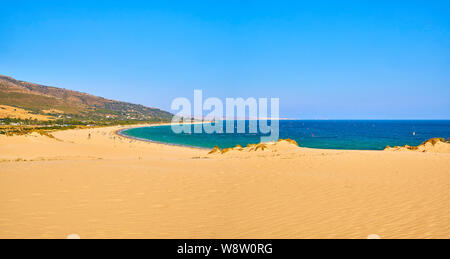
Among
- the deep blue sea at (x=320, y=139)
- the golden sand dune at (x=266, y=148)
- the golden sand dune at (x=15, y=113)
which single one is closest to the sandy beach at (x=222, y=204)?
the golden sand dune at (x=266, y=148)

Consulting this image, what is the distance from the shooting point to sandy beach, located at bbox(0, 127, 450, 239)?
214 inches

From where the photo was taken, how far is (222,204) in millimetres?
7477

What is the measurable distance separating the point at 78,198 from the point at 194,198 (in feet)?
11.7

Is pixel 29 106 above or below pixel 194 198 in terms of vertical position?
above

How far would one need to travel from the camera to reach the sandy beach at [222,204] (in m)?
5.43

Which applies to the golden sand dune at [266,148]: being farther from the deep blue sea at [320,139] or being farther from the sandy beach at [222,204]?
the deep blue sea at [320,139]

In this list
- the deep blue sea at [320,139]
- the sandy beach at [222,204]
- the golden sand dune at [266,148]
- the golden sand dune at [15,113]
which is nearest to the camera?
the sandy beach at [222,204]

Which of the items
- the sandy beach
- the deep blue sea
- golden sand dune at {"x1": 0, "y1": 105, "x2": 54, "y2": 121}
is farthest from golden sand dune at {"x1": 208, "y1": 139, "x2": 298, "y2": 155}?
golden sand dune at {"x1": 0, "y1": 105, "x2": 54, "y2": 121}

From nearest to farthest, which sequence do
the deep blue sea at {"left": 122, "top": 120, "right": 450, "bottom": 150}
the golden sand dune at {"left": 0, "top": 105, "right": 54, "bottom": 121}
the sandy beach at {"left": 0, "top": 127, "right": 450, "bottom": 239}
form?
the sandy beach at {"left": 0, "top": 127, "right": 450, "bottom": 239} → the deep blue sea at {"left": 122, "top": 120, "right": 450, "bottom": 150} → the golden sand dune at {"left": 0, "top": 105, "right": 54, "bottom": 121}

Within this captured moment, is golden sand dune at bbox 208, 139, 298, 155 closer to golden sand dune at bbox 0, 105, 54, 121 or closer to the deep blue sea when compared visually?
the deep blue sea

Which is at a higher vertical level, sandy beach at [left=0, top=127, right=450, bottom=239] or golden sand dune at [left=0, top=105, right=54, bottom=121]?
golden sand dune at [left=0, top=105, right=54, bottom=121]
